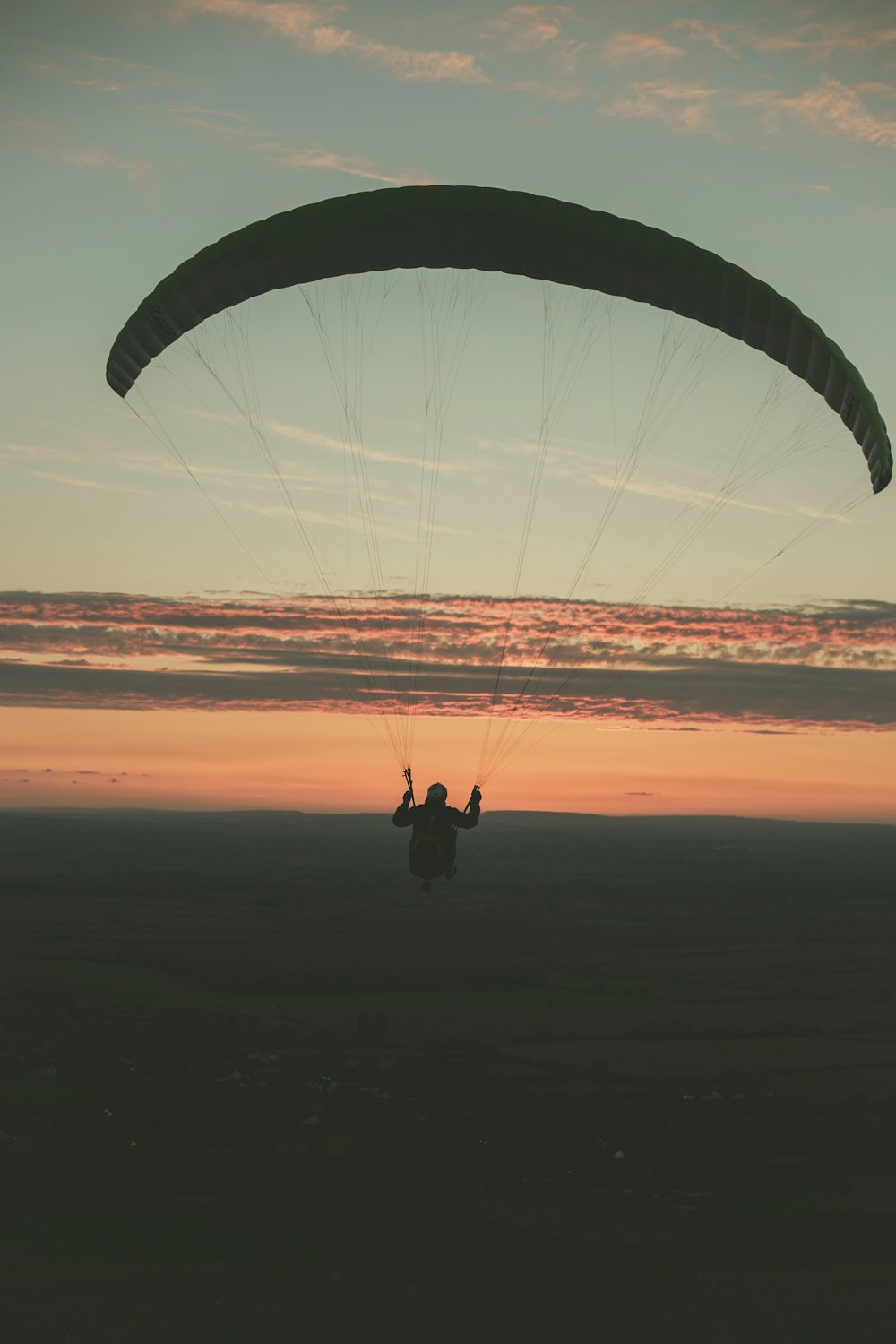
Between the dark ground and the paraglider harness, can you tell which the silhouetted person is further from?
the dark ground

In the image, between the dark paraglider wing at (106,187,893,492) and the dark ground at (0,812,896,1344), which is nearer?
the dark paraglider wing at (106,187,893,492)

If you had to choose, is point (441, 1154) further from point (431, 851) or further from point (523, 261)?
point (523, 261)

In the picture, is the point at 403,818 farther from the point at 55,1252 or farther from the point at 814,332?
the point at 55,1252

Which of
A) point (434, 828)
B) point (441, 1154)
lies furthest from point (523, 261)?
point (441, 1154)

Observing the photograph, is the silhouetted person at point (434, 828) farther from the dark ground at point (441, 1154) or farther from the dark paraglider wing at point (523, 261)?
the dark ground at point (441, 1154)

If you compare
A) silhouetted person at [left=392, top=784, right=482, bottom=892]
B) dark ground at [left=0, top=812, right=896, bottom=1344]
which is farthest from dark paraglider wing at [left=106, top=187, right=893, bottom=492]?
dark ground at [left=0, top=812, right=896, bottom=1344]

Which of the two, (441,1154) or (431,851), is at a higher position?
(431,851)

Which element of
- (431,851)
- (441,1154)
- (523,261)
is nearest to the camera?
(431,851)
